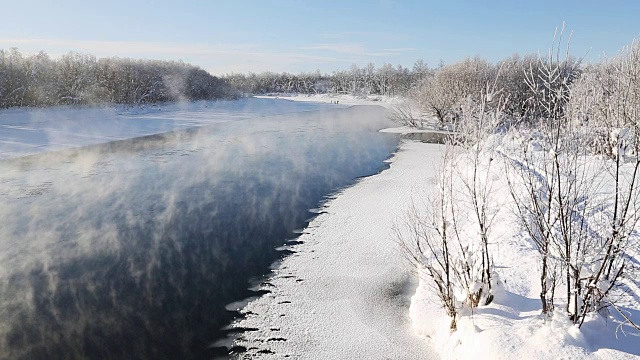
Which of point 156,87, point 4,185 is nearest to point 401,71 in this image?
point 156,87

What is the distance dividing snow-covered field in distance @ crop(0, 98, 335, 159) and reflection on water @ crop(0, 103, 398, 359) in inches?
169

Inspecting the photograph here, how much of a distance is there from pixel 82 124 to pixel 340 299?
118 ft

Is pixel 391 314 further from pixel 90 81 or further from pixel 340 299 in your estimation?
pixel 90 81

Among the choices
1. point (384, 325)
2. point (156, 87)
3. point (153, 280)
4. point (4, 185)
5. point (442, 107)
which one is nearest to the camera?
point (384, 325)

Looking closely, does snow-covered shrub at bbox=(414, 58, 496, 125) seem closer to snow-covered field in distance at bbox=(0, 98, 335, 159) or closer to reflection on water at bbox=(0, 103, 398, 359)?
reflection on water at bbox=(0, 103, 398, 359)

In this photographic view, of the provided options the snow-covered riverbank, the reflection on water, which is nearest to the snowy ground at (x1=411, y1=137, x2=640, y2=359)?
the snow-covered riverbank

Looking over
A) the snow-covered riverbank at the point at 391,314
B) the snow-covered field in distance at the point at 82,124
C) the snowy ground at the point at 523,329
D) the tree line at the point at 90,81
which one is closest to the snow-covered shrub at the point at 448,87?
the snow-covered field in distance at the point at 82,124

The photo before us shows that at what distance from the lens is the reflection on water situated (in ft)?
24.9

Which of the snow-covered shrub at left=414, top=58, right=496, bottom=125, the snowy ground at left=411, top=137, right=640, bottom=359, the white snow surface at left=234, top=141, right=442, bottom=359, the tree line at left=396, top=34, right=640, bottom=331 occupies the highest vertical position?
the snow-covered shrub at left=414, top=58, right=496, bottom=125

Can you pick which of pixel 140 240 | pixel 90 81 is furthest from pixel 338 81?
pixel 140 240

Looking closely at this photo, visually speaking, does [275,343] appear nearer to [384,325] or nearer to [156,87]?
[384,325]

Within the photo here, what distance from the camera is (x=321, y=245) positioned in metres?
11.1

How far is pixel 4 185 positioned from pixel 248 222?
37.2ft

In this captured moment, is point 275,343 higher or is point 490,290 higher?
point 490,290
